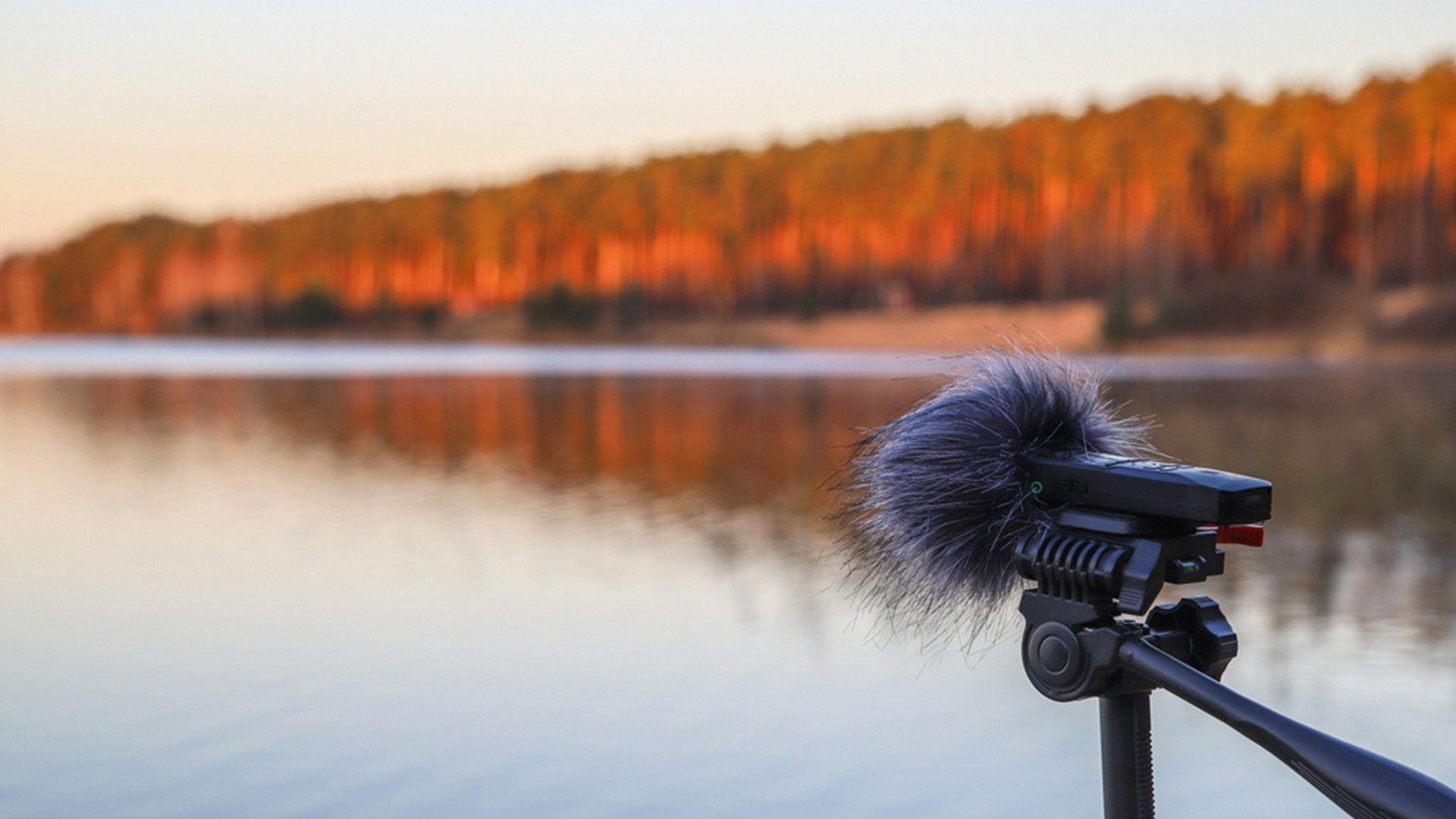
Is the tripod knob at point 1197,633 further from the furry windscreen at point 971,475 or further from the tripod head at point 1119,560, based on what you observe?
the furry windscreen at point 971,475

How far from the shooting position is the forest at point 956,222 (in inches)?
2840

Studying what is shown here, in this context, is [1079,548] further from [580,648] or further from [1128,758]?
[580,648]

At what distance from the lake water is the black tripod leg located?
0.58 meters

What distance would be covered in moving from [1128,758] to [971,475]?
42 centimetres

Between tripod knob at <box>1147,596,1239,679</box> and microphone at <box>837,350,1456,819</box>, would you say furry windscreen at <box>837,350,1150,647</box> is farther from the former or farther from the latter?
tripod knob at <box>1147,596,1239,679</box>

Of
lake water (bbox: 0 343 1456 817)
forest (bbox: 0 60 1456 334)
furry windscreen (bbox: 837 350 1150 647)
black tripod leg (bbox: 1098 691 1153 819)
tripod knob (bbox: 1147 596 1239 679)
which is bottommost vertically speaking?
lake water (bbox: 0 343 1456 817)

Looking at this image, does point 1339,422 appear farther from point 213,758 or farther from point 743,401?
point 213,758

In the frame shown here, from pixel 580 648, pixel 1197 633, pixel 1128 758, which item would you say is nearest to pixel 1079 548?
pixel 1197 633

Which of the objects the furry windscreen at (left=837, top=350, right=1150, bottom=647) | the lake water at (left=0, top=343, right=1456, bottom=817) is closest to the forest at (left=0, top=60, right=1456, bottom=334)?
the lake water at (left=0, top=343, right=1456, bottom=817)

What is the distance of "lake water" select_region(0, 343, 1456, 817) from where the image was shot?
17.9 feet

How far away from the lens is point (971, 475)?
190 cm

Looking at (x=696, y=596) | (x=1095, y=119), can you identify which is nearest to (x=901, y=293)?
(x=1095, y=119)

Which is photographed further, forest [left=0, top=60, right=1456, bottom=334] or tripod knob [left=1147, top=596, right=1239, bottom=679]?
forest [left=0, top=60, right=1456, bottom=334]

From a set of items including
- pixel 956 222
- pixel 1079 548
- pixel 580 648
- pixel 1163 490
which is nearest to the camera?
pixel 1163 490
